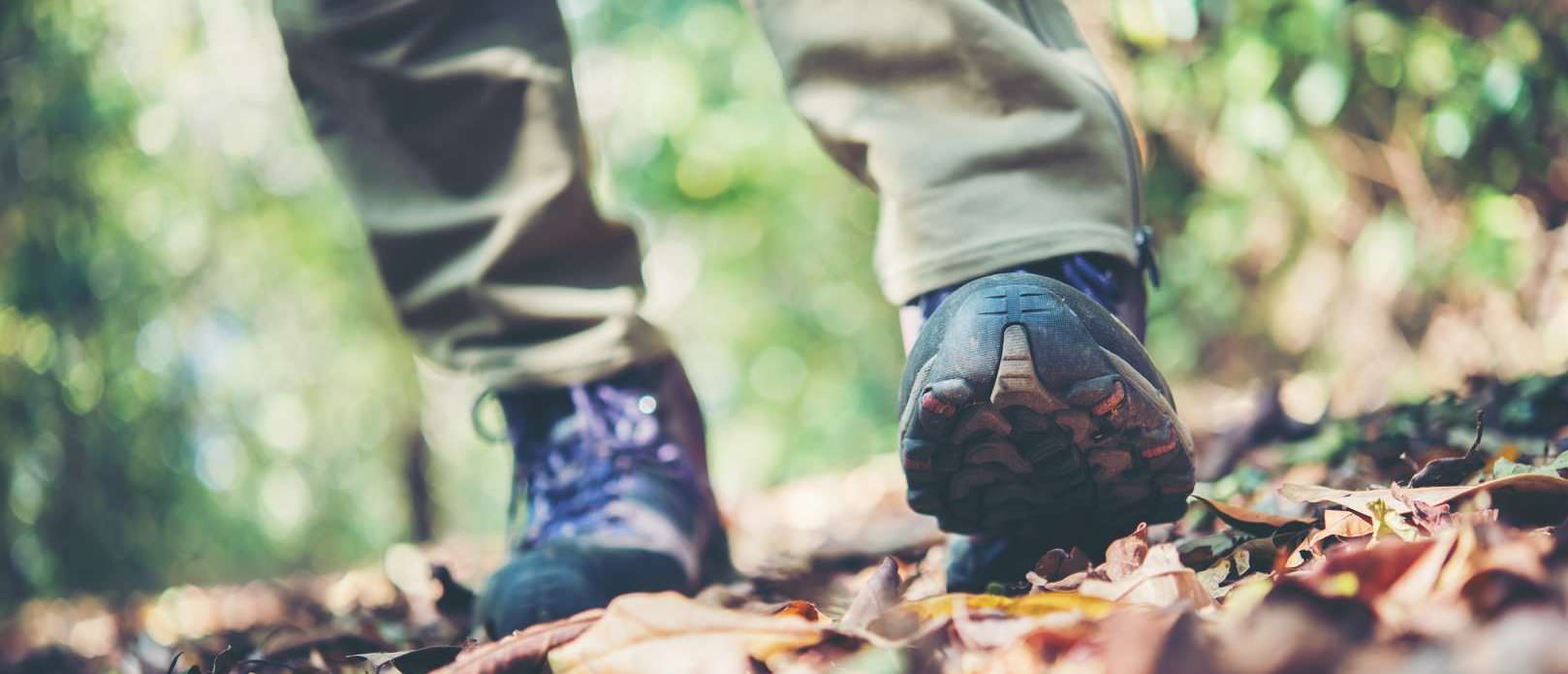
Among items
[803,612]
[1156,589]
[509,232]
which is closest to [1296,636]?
[1156,589]

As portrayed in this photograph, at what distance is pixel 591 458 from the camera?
136 centimetres

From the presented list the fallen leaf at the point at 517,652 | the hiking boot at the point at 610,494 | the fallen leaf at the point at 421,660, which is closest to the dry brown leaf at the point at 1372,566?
the fallen leaf at the point at 517,652

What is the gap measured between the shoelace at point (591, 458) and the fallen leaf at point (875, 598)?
552mm

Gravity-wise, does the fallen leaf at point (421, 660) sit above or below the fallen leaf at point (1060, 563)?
above

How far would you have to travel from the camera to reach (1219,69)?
3.00m

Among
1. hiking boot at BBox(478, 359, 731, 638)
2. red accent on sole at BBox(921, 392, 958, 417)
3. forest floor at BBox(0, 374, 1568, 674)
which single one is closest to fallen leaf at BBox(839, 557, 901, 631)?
forest floor at BBox(0, 374, 1568, 674)

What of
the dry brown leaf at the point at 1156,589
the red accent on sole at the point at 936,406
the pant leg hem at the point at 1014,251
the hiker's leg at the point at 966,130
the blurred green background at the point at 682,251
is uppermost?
the hiker's leg at the point at 966,130

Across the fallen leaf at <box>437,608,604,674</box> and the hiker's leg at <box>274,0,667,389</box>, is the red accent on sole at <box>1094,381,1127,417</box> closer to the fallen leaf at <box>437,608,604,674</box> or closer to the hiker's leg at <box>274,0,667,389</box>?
the fallen leaf at <box>437,608,604,674</box>

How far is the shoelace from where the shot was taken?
4.34ft

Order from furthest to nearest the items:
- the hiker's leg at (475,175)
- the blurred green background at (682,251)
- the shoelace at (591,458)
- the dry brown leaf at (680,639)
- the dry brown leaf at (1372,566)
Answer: the blurred green background at (682,251)
the hiker's leg at (475,175)
the shoelace at (591,458)
the dry brown leaf at (680,639)
the dry brown leaf at (1372,566)

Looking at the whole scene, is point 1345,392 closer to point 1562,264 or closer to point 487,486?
point 1562,264

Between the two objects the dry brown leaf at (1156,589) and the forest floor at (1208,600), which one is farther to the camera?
the dry brown leaf at (1156,589)

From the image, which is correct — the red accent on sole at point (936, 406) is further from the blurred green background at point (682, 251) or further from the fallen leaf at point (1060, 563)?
A: the blurred green background at point (682, 251)

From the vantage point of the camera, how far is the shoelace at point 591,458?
4.34 feet
